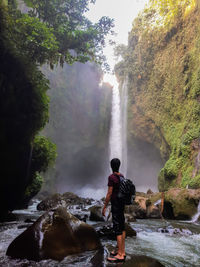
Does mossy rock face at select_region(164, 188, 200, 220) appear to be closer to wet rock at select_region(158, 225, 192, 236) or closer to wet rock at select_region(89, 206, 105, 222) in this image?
wet rock at select_region(158, 225, 192, 236)

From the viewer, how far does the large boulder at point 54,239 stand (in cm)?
343

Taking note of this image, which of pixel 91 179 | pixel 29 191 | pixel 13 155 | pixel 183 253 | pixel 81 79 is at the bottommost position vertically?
pixel 183 253

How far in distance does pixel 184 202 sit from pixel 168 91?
13942 mm

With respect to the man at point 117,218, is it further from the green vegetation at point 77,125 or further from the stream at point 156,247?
the green vegetation at point 77,125

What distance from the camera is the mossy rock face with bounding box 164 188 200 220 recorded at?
8.70 meters

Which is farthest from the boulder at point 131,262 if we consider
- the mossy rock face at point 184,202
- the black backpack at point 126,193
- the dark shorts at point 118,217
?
the mossy rock face at point 184,202

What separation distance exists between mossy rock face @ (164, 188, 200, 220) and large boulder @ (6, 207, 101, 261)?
603 cm

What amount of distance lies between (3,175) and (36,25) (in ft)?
21.3

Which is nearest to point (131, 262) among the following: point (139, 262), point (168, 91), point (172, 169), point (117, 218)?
point (139, 262)

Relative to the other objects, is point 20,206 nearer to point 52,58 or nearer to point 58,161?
point 52,58

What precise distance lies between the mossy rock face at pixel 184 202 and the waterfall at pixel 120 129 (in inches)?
782

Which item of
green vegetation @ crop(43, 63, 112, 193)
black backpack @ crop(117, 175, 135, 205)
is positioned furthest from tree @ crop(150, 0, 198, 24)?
black backpack @ crop(117, 175, 135, 205)

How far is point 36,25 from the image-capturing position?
9125 mm

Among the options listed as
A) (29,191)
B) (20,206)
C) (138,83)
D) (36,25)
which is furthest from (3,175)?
(138,83)
